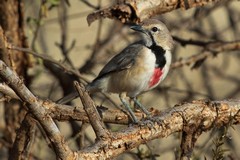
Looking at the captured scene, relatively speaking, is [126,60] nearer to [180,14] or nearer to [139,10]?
[139,10]

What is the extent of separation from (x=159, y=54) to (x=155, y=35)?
0.18m

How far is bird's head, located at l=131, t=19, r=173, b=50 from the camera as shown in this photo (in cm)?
484

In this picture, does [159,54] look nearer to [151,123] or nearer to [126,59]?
[126,59]

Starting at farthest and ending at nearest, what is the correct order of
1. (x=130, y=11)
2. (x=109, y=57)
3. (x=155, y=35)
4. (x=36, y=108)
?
(x=109, y=57) < (x=155, y=35) < (x=130, y=11) < (x=36, y=108)

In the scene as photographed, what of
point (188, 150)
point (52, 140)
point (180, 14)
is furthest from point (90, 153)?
point (180, 14)

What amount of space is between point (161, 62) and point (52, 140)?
227 cm

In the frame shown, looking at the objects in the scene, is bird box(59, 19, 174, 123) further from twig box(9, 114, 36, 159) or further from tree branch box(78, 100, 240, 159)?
twig box(9, 114, 36, 159)

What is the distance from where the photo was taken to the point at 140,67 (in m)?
4.66

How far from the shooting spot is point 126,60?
15.5 feet

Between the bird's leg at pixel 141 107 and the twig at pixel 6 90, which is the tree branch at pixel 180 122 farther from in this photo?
the twig at pixel 6 90

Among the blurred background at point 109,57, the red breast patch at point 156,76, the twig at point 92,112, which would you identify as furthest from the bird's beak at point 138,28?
the twig at point 92,112

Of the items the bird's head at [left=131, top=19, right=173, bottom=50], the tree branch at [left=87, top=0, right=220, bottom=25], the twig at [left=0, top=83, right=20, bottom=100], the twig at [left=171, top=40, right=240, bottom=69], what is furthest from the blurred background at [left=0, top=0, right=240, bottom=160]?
the twig at [left=0, top=83, right=20, bottom=100]

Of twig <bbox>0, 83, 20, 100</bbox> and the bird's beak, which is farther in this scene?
the bird's beak

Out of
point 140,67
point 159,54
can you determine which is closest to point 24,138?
point 140,67
